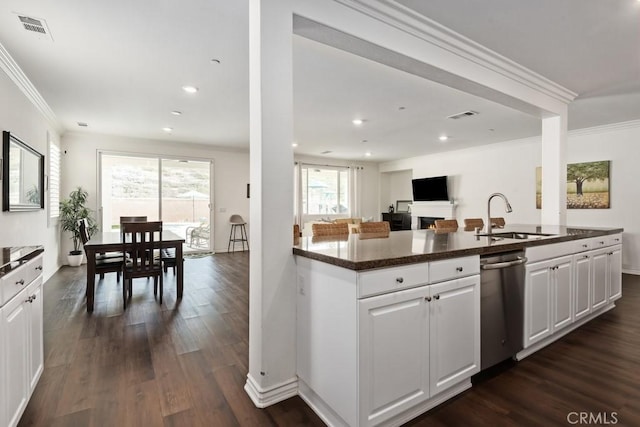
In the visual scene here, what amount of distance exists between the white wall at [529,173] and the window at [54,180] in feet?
26.5

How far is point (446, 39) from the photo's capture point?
2.52 meters

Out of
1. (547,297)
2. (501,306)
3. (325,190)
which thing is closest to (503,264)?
(501,306)

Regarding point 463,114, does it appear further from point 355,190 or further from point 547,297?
point 355,190

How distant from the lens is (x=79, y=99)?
406cm

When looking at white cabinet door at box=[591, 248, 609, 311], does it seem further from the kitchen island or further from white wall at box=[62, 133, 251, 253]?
white wall at box=[62, 133, 251, 253]

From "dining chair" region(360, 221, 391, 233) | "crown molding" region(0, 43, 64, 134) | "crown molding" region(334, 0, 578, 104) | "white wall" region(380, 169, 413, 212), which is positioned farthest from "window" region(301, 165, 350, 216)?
"crown molding" region(334, 0, 578, 104)

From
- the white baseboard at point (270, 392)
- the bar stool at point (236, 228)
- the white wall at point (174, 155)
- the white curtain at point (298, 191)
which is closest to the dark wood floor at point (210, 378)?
the white baseboard at point (270, 392)

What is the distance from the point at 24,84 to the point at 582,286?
6.09m

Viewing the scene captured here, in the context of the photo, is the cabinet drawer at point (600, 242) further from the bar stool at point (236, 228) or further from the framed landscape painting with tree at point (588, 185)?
the bar stool at point (236, 228)

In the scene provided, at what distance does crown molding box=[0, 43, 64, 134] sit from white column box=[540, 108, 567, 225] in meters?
5.89

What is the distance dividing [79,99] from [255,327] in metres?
4.20

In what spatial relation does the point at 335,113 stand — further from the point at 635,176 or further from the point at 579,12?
the point at 635,176

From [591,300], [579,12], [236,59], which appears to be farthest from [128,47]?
[591,300]

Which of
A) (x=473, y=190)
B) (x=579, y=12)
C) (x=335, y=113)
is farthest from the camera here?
(x=473, y=190)
